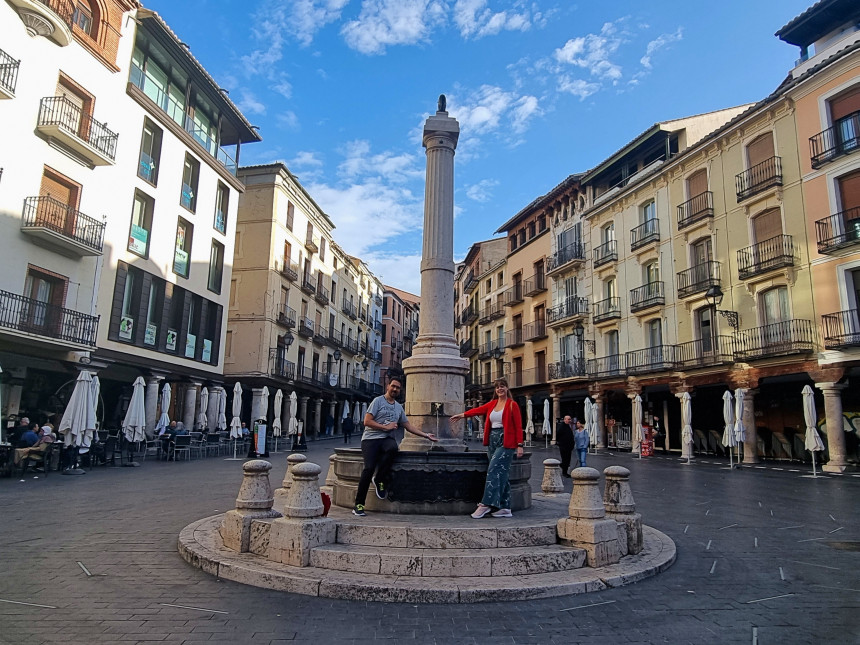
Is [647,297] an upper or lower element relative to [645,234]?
lower

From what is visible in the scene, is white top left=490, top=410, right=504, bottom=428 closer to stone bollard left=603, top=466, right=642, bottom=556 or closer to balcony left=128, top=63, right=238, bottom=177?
stone bollard left=603, top=466, right=642, bottom=556

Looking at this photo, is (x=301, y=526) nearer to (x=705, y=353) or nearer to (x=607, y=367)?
(x=705, y=353)

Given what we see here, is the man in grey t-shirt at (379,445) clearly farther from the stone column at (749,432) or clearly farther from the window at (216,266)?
the window at (216,266)

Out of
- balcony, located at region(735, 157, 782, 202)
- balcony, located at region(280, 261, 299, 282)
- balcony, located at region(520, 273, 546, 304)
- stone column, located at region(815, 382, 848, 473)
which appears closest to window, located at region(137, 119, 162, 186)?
balcony, located at region(280, 261, 299, 282)

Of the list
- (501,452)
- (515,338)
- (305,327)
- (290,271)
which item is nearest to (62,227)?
(501,452)

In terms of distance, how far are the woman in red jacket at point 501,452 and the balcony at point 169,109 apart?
21150mm

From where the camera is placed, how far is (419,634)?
4.08 meters

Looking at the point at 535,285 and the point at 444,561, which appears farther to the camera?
the point at 535,285

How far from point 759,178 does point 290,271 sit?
25.3 metres

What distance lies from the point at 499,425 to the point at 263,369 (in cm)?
2797

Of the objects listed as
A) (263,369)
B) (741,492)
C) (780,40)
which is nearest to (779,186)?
(780,40)

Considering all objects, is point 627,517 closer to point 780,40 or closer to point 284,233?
point 780,40

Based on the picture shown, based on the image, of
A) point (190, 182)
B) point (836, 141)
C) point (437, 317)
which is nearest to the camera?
point (437, 317)

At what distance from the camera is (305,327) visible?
1496 inches
